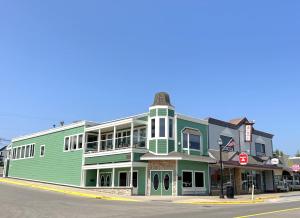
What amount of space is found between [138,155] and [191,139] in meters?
5.79

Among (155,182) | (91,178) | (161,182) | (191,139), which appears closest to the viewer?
(161,182)

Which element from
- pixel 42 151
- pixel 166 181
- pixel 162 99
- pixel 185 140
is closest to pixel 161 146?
pixel 185 140

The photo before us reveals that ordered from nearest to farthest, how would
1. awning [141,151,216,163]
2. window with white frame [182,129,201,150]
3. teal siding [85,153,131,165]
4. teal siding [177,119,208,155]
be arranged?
awning [141,151,216,163]
teal siding [85,153,131,165]
teal siding [177,119,208,155]
window with white frame [182,129,201,150]

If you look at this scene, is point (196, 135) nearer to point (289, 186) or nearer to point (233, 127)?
point (233, 127)

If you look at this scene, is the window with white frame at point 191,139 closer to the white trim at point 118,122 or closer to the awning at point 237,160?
the awning at point 237,160

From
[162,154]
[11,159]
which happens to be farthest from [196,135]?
[11,159]

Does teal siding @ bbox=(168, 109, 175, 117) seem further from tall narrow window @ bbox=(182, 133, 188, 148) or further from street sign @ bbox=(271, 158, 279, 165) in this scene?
street sign @ bbox=(271, 158, 279, 165)

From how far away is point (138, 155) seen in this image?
30.2 metres

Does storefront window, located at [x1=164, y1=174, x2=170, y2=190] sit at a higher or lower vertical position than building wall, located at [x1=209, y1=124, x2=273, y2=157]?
lower

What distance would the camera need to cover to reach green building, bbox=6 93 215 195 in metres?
30.0

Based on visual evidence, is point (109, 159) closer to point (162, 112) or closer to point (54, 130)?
point (162, 112)

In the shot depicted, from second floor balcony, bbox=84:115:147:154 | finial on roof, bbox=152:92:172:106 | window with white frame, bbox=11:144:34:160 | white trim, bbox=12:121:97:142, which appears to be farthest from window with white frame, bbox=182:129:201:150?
window with white frame, bbox=11:144:34:160

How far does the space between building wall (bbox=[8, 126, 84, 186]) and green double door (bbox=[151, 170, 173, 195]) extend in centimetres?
891

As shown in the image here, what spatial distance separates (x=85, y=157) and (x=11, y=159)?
1825 centimetres
